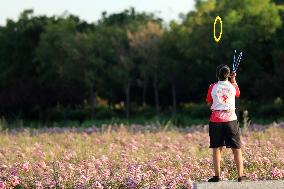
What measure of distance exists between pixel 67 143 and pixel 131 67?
26895 millimetres

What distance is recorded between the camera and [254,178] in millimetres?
9016

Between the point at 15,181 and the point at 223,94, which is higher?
the point at 223,94

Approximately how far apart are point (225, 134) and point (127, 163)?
2661 mm

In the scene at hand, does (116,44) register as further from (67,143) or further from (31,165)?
(31,165)

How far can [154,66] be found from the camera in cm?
4109

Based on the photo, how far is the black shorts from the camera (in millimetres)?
8344

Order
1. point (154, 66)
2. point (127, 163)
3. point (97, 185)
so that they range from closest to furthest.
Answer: point (97, 185) < point (127, 163) < point (154, 66)

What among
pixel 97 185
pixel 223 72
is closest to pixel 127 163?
pixel 97 185

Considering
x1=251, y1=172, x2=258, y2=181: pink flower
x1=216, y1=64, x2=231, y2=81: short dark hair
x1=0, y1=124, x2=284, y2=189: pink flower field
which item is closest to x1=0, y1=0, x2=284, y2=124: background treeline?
x1=0, y1=124, x2=284, y2=189: pink flower field

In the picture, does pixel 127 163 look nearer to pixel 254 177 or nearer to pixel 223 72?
pixel 254 177

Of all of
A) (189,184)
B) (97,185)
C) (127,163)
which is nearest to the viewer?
(189,184)

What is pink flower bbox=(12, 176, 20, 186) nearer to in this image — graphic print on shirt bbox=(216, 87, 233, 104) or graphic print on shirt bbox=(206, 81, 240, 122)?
graphic print on shirt bbox=(206, 81, 240, 122)

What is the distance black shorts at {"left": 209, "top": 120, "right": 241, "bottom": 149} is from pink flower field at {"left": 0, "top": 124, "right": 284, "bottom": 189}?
0.60 meters

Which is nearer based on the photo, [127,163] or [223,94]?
[223,94]
